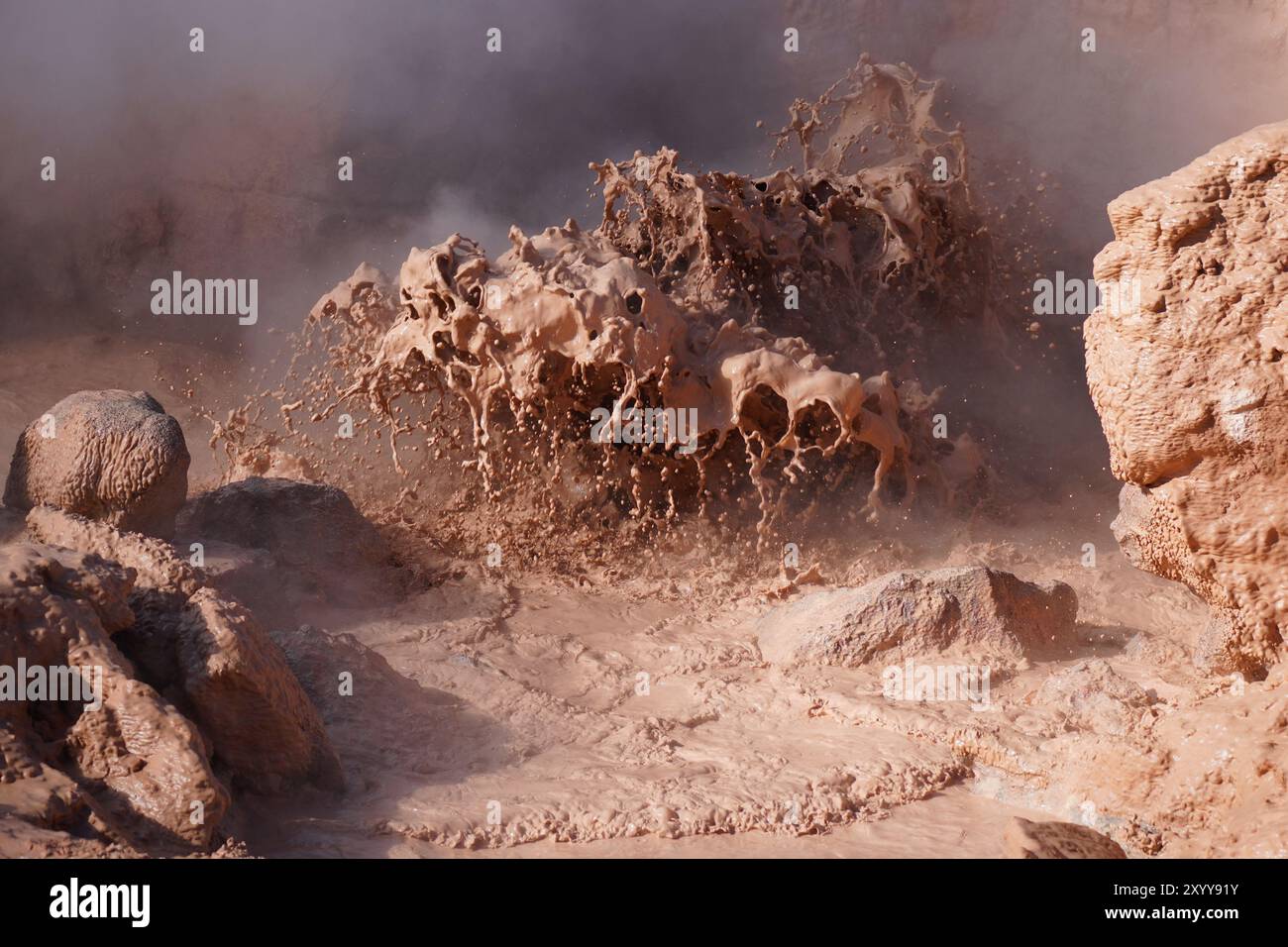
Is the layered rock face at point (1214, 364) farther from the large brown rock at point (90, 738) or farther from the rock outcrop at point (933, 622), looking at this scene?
the large brown rock at point (90, 738)

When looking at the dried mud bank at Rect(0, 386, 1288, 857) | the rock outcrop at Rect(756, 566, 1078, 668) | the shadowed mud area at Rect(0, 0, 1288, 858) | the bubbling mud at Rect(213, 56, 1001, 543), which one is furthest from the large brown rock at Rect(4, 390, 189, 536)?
the rock outcrop at Rect(756, 566, 1078, 668)

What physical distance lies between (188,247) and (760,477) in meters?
7.21

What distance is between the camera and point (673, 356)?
20.3 ft

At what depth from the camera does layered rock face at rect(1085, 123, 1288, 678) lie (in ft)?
9.57

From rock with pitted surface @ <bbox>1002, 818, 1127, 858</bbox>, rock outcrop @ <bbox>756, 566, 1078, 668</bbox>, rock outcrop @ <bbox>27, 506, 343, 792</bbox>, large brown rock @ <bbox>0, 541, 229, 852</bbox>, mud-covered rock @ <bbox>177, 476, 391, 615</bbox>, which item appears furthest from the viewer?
mud-covered rock @ <bbox>177, 476, 391, 615</bbox>

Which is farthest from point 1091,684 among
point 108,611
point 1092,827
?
point 108,611

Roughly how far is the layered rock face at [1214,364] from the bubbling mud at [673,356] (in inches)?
116

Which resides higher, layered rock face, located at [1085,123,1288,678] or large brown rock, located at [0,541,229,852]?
layered rock face, located at [1085,123,1288,678]

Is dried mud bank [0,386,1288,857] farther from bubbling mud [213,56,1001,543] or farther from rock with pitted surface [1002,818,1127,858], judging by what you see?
bubbling mud [213,56,1001,543]

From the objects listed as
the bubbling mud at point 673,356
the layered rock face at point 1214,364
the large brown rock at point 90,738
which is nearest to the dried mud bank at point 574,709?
the large brown rock at point 90,738

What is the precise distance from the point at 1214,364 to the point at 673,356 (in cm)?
348

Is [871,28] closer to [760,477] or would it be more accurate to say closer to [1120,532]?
[760,477]

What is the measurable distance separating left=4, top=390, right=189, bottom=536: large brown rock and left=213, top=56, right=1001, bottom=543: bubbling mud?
1.54m

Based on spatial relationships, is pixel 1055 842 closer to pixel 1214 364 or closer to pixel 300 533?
pixel 1214 364
